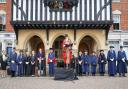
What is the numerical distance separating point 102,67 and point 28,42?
241 inches

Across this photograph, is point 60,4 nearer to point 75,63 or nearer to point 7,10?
point 75,63

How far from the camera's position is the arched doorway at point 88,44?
3113 centimetres

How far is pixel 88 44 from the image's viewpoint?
105ft

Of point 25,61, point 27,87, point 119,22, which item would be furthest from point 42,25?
point 119,22

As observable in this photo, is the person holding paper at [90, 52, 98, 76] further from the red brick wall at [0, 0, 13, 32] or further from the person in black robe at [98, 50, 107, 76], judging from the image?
the red brick wall at [0, 0, 13, 32]

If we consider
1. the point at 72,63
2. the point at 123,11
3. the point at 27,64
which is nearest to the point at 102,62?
the point at 72,63

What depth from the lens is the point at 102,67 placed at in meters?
26.7

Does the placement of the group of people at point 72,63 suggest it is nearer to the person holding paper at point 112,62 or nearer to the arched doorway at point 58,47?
the person holding paper at point 112,62

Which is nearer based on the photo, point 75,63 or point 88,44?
point 75,63

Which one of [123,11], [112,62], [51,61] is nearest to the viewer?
[51,61]

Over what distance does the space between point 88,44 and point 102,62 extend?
556cm

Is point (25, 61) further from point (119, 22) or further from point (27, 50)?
point (119, 22)

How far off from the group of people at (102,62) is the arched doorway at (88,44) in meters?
4.23

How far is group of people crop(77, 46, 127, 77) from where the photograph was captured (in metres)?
26.1
